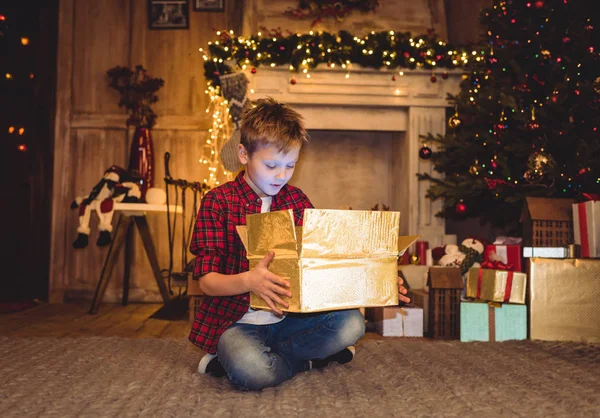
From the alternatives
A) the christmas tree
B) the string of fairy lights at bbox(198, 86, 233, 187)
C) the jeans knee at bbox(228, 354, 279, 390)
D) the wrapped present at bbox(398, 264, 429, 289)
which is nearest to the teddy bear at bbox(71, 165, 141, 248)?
the string of fairy lights at bbox(198, 86, 233, 187)

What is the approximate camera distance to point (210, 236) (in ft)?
5.06

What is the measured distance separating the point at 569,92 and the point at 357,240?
6.00ft

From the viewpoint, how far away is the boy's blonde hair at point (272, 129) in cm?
148

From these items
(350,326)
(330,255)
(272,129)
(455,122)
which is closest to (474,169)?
(455,122)

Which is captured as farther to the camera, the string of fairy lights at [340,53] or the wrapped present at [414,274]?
the string of fairy lights at [340,53]

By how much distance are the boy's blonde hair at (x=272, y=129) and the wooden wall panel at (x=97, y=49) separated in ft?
8.08

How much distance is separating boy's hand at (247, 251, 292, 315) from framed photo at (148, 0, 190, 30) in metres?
2.88

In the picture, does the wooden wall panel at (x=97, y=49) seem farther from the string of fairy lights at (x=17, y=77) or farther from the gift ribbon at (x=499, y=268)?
the gift ribbon at (x=499, y=268)

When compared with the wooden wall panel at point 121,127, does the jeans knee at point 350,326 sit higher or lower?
lower

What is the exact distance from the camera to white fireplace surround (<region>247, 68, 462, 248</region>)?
3.25 meters

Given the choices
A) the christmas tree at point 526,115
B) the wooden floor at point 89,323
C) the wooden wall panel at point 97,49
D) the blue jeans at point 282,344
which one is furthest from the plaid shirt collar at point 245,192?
the wooden wall panel at point 97,49

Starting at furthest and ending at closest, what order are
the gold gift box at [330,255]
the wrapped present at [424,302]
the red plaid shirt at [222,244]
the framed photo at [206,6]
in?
the framed photo at [206,6], the wrapped present at [424,302], the red plaid shirt at [222,244], the gold gift box at [330,255]

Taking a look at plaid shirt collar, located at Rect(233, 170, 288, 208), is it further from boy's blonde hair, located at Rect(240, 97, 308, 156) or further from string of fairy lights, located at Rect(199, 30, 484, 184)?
string of fairy lights, located at Rect(199, 30, 484, 184)

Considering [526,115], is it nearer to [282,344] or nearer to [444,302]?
[444,302]
